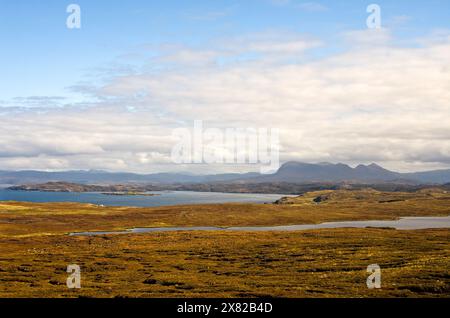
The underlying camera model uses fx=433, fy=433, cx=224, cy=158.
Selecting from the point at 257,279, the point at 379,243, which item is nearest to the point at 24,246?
the point at 257,279

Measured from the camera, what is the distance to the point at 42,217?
189 meters

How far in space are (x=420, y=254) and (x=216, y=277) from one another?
3401 centimetres

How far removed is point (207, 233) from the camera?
135 metres

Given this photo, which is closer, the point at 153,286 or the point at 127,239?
the point at 153,286

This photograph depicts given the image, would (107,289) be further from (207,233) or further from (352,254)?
(207,233)

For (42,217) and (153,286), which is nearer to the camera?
(153,286)
